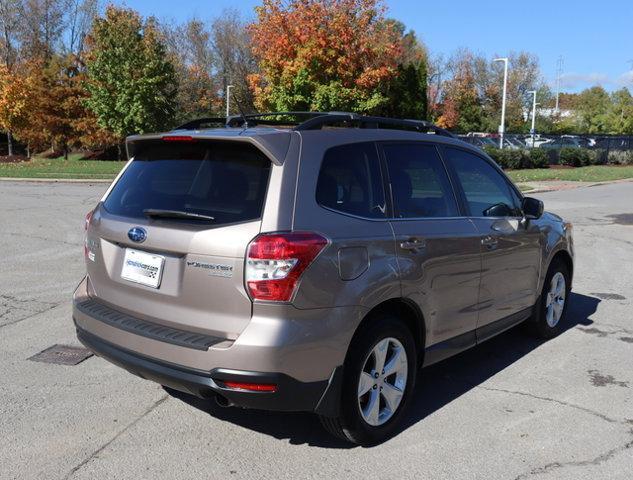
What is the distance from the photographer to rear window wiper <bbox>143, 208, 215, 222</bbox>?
10.6 ft

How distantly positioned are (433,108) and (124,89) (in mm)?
33892

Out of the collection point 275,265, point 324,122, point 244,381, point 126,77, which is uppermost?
point 126,77

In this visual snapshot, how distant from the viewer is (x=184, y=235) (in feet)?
10.5

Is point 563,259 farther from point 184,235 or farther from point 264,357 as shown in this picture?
point 184,235

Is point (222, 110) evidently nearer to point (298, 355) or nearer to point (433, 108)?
point (433, 108)

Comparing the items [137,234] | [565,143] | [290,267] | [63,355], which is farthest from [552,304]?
[565,143]

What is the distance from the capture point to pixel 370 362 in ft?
11.5

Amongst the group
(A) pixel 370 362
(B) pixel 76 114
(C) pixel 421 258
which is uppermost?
(B) pixel 76 114

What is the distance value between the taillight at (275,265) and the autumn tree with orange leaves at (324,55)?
86.3 ft

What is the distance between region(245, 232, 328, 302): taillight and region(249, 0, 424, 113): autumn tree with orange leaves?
86.3ft

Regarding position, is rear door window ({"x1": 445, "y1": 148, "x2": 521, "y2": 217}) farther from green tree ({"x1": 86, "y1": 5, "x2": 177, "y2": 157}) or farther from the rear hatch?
green tree ({"x1": 86, "y1": 5, "x2": 177, "y2": 157})

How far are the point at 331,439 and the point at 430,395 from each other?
3.21 feet

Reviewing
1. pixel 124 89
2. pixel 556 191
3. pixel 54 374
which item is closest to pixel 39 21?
pixel 124 89

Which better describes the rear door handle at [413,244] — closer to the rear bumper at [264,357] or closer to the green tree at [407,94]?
the rear bumper at [264,357]
